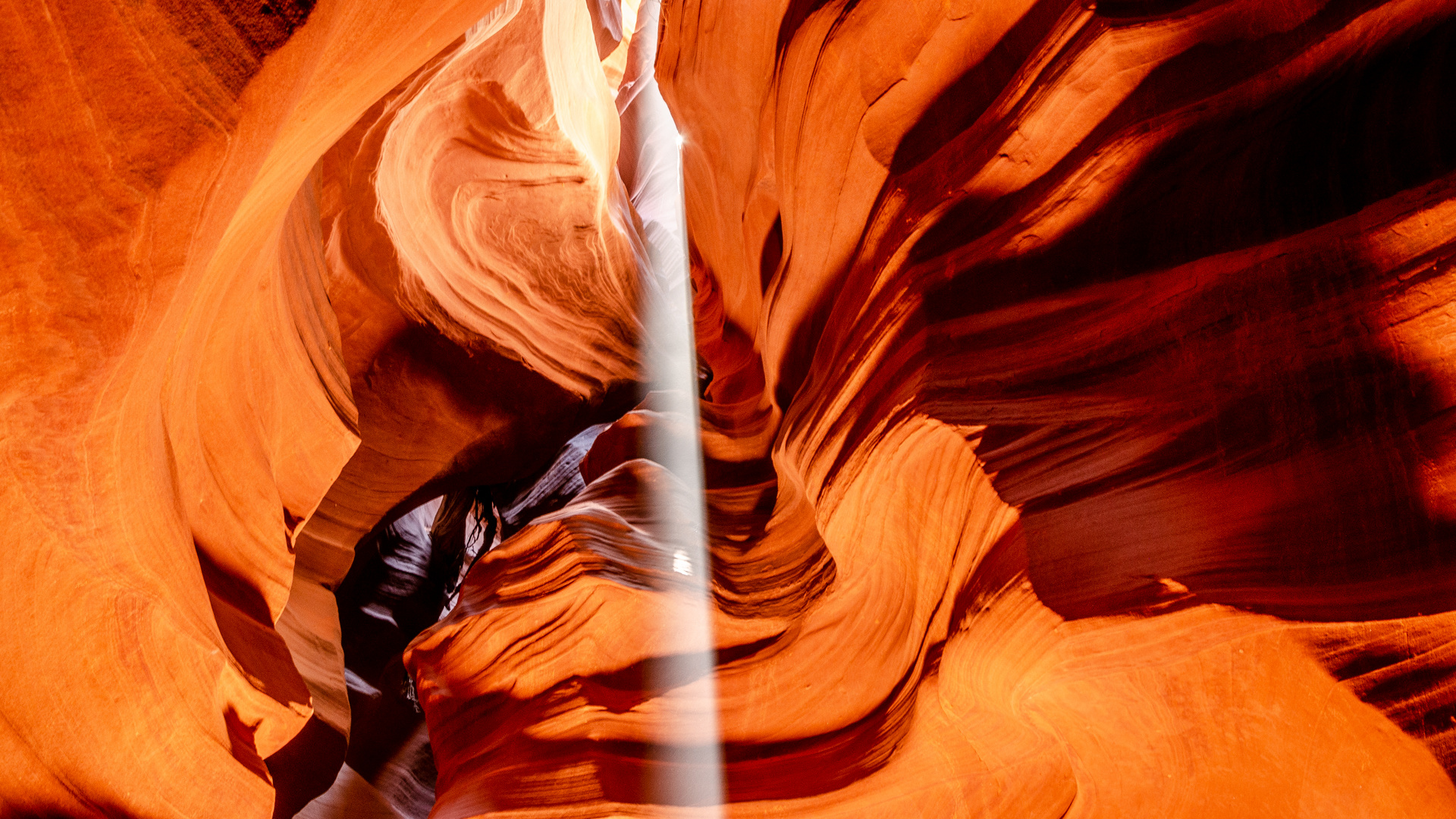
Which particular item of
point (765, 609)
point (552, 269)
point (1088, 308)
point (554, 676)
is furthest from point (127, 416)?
point (552, 269)

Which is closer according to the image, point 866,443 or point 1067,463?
point 1067,463

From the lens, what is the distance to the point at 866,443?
8.93ft

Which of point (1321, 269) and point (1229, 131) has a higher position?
point (1229, 131)

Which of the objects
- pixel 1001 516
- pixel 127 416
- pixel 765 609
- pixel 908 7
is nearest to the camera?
pixel 127 416

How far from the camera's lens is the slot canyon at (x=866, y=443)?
5.80 ft

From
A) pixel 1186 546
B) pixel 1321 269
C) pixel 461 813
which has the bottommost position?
pixel 461 813

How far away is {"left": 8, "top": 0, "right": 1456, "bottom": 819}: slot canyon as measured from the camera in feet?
5.80

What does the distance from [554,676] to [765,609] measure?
87 cm

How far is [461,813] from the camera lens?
3270 mm

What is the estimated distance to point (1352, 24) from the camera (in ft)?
6.66

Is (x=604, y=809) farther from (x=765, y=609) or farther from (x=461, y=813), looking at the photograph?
(x=765, y=609)

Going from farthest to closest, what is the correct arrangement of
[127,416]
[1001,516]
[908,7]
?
[908,7] → [1001,516] → [127,416]

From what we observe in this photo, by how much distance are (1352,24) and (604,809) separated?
3.13 meters

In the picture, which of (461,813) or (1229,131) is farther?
(461,813)
